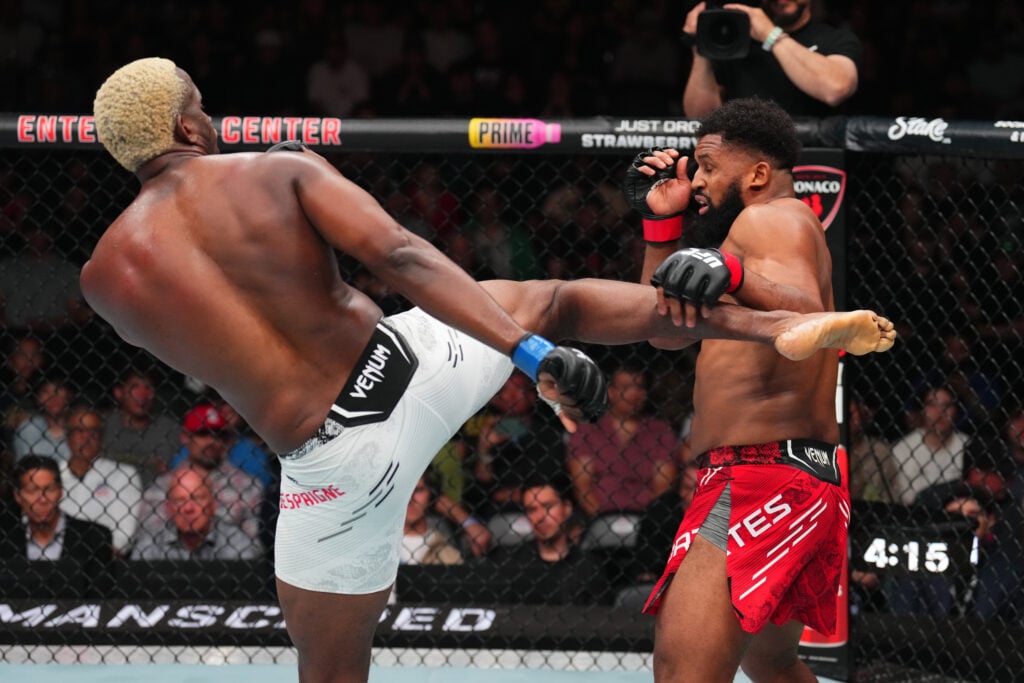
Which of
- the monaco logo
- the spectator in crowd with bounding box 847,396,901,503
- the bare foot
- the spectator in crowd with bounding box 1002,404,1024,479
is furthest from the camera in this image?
the spectator in crowd with bounding box 847,396,901,503

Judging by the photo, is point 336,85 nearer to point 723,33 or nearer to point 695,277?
point 723,33

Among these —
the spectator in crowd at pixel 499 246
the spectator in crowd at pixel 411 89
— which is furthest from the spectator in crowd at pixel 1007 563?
the spectator in crowd at pixel 411 89

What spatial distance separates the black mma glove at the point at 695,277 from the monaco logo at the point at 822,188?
136 centimetres

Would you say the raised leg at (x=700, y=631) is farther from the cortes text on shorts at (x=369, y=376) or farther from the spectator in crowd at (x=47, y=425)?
the spectator in crowd at (x=47, y=425)

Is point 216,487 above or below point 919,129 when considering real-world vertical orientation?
below

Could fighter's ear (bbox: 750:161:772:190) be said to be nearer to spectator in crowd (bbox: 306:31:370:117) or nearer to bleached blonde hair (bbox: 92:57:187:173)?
bleached blonde hair (bbox: 92:57:187:173)

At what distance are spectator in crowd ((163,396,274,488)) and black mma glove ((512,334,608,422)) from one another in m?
2.39

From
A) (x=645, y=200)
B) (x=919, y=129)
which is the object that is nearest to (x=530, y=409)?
(x=919, y=129)

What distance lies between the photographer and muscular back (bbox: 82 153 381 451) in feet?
7.10

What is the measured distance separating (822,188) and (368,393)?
1.64 meters

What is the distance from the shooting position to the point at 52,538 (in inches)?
160

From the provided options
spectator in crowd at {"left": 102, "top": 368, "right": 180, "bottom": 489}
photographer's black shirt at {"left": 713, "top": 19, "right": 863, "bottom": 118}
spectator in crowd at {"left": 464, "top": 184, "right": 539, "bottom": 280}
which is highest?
photographer's black shirt at {"left": 713, "top": 19, "right": 863, "bottom": 118}

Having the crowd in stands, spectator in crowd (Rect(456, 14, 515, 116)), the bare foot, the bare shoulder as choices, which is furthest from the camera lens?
spectator in crowd (Rect(456, 14, 515, 116))

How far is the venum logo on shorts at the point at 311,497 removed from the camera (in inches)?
89.4
